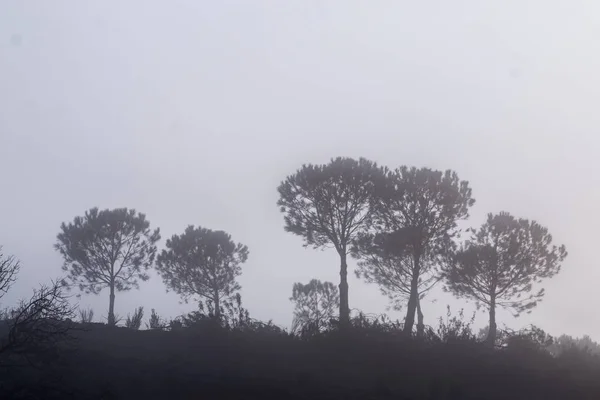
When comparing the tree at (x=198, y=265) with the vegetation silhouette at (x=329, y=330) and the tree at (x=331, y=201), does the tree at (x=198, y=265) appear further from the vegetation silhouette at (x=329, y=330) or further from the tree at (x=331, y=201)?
the tree at (x=331, y=201)

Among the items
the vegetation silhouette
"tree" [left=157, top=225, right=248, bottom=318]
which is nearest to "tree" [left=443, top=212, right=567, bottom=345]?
the vegetation silhouette

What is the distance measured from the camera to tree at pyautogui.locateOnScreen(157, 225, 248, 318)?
45.8 m

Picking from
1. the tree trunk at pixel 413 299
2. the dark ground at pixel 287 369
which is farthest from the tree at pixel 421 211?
the dark ground at pixel 287 369

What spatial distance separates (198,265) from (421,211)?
57.0 ft

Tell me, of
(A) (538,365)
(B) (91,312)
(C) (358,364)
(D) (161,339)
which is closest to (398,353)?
(C) (358,364)

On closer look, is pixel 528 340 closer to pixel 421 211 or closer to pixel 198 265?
pixel 421 211

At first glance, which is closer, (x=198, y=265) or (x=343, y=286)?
(x=343, y=286)

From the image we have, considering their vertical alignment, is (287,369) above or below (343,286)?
below

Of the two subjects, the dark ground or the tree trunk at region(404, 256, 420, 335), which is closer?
the dark ground

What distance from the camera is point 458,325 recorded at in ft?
97.9

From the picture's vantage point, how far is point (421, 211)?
1346 inches

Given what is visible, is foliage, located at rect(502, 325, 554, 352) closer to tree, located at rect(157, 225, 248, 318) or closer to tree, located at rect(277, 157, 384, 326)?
tree, located at rect(277, 157, 384, 326)

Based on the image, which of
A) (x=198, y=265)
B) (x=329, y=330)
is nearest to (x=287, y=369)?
(x=329, y=330)

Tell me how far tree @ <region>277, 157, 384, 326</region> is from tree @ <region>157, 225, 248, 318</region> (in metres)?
11.6
